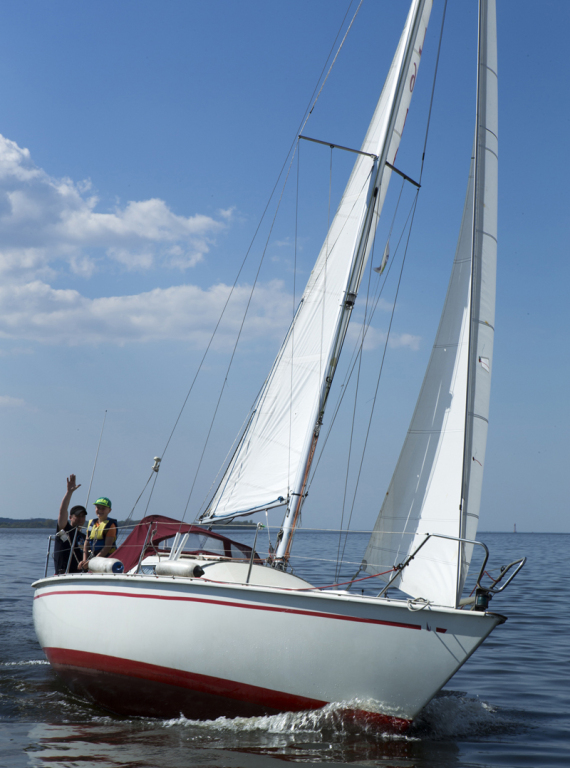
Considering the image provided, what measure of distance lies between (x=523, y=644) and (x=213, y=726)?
6.00 m

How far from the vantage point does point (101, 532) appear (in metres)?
8.42

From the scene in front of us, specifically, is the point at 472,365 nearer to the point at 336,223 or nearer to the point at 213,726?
the point at 336,223

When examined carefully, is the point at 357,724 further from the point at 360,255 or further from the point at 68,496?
the point at 360,255

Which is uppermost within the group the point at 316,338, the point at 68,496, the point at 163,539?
the point at 316,338

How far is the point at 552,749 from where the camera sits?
19.5 feet

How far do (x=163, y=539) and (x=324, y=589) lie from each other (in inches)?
99.2

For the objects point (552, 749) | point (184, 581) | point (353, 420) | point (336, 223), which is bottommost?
point (552, 749)

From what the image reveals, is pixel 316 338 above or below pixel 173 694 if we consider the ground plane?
above

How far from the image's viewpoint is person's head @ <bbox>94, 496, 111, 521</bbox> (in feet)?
28.1

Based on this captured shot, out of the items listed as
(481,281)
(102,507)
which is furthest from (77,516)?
(481,281)

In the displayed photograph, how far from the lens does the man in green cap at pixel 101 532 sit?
8.31 m

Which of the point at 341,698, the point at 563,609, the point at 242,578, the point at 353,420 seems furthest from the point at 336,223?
the point at 563,609

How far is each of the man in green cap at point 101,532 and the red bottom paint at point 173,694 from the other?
4.54ft

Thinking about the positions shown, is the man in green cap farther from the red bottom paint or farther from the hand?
the red bottom paint
